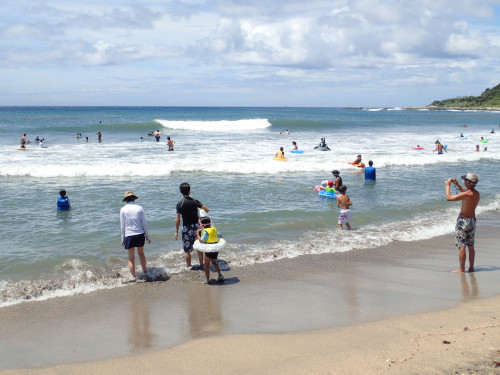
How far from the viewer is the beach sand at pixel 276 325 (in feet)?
16.3

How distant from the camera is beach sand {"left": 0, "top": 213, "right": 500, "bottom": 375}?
16.3ft

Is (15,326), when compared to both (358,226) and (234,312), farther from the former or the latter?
(358,226)

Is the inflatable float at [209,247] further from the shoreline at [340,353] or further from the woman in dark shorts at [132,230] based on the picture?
the shoreline at [340,353]

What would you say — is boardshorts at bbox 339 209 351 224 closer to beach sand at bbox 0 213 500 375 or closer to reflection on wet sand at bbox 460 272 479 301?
beach sand at bbox 0 213 500 375

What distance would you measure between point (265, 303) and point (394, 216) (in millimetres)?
7548

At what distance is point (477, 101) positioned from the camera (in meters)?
148

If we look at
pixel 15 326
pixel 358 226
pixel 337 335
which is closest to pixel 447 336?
pixel 337 335

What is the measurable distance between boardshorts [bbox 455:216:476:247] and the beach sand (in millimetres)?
591

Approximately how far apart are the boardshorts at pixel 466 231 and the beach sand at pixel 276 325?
591 mm

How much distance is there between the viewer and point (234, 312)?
650 cm

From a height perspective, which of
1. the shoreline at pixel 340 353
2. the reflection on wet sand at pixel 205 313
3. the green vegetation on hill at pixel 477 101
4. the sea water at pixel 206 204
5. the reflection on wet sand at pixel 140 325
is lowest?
the reflection on wet sand at pixel 140 325

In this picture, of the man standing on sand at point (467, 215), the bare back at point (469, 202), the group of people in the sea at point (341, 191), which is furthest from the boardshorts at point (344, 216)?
the bare back at point (469, 202)

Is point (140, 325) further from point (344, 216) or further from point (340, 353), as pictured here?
point (344, 216)

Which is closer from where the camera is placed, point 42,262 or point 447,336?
point 447,336
